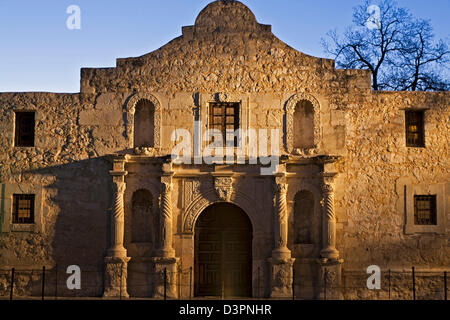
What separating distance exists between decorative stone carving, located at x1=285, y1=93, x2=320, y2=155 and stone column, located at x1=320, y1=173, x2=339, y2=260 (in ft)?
3.46

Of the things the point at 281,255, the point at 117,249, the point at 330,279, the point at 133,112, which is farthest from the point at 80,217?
the point at 330,279

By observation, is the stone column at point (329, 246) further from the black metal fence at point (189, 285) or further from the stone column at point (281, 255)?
the stone column at point (281, 255)

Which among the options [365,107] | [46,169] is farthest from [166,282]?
[365,107]

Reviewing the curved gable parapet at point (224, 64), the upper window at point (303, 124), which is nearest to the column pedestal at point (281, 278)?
the upper window at point (303, 124)

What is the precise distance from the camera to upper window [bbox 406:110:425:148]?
67.6 ft

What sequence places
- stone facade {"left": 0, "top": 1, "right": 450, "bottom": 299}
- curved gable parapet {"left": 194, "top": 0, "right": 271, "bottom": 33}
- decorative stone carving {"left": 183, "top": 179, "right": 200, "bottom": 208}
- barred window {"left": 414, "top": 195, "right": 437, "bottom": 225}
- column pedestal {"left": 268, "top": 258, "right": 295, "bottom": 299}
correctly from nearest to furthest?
column pedestal {"left": 268, "top": 258, "right": 295, "bottom": 299} < stone facade {"left": 0, "top": 1, "right": 450, "bottom": 299} < decorative stone carving {"left": 183, "top": 179, "right": 200, "bottom": 208} < barred window {"left": 414, "top": 195, "right": 437, "bottom": 225} < curved gable parapet {"left": 194, "top": 0, "right": 271, "bottom": 33}

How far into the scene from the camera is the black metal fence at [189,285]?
63.4ft

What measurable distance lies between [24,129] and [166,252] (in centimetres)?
596

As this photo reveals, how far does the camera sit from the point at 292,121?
20.1 metres

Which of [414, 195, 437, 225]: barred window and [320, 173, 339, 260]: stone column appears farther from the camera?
[414, 195, 437, 225]: barred window

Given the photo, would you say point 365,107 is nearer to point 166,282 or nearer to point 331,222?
point 331,222

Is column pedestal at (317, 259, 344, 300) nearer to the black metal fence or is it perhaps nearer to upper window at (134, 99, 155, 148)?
the black metal fence

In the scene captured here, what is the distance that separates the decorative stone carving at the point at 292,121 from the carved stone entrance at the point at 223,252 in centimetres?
250

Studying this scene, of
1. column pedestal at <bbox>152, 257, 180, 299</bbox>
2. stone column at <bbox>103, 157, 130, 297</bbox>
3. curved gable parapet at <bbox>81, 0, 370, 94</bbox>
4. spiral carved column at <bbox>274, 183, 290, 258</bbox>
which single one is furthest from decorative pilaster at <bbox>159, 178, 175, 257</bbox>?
spiral carved column at <bbox>274, 183, 290, 258</bbox>
